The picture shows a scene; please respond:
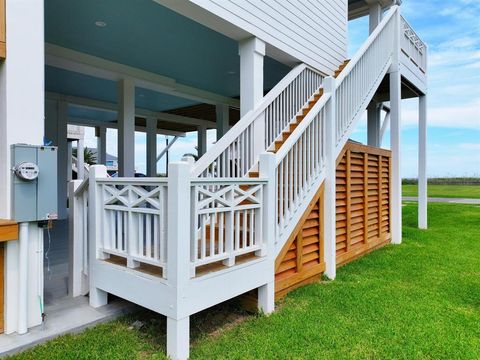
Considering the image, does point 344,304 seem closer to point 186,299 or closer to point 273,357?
point 273,357

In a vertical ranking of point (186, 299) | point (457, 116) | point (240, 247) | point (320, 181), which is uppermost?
point (457, 116)

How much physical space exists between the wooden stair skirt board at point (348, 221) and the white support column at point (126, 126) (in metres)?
3.97

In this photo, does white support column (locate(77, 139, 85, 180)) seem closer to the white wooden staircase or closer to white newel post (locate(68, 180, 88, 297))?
the white wooden staircase

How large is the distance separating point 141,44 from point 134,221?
3.63m

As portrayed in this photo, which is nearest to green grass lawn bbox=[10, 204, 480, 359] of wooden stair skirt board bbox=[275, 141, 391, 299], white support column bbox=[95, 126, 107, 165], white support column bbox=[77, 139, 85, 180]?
wooden stair skirt board bbox=[275, 141, 391, 299]

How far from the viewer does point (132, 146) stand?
259 inches

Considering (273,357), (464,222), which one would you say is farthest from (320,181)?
(464,222)

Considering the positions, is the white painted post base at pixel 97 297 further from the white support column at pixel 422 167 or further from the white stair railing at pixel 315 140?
the white support column at pixel 422 167

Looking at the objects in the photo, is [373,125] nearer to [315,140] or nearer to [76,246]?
[315,140]

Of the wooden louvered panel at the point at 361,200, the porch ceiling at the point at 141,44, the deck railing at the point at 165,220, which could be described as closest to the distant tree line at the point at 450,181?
the wooden louvered panel at the point at 361,200

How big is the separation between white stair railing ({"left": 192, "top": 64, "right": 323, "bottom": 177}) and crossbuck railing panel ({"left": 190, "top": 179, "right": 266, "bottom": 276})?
88 cm

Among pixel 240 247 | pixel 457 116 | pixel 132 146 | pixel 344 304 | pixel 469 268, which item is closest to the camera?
pixel 240 247

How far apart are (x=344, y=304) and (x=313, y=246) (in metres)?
0.80

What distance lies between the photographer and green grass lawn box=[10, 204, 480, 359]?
2.29m
